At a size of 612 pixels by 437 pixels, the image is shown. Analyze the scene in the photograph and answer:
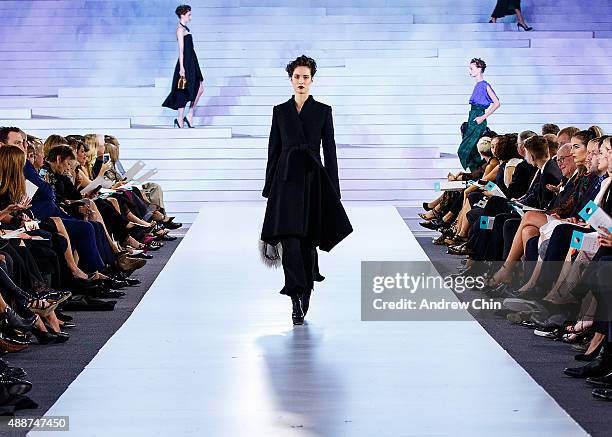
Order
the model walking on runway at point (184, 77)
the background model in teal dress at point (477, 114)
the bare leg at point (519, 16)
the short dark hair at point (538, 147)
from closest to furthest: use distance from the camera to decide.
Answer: the short dark hair at point (538, 147) → the background model in teal dress at point (477, 114) → the model walking on runway at point (184, 77) → the bare leg at point (519, 16)

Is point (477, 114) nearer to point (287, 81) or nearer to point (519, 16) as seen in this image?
point (287, 81)

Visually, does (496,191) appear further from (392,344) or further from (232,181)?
(232,181)

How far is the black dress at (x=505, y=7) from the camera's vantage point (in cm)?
1544

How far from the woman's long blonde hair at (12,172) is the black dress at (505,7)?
10807 mm

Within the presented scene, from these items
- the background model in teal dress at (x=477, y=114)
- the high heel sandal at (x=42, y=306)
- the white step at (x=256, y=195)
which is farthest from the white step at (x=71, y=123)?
the high heel sandal at (x=42, y=306)

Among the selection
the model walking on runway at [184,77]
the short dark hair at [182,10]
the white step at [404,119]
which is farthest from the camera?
the white step at [404,119]

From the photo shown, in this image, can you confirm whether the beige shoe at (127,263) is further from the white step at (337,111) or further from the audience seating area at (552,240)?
the white step at (337,111)

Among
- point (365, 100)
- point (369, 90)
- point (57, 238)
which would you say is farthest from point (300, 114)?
point (369, 90)

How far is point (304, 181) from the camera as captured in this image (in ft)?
18.5

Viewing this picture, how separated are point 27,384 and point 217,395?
0.64 m

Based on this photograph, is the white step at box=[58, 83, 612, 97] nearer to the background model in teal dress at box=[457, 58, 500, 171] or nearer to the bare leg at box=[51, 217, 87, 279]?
the background model in teal dress at box=[457, 58, 500, 171]

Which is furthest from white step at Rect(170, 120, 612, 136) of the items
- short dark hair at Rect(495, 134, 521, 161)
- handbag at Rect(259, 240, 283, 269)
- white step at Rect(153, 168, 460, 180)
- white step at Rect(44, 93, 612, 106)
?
handbag at Rect(259, 240, 283, 269)

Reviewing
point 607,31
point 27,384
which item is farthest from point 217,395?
point 607,31

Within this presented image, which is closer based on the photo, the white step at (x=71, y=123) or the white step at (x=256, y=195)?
the white step at (x=256, y=195)
